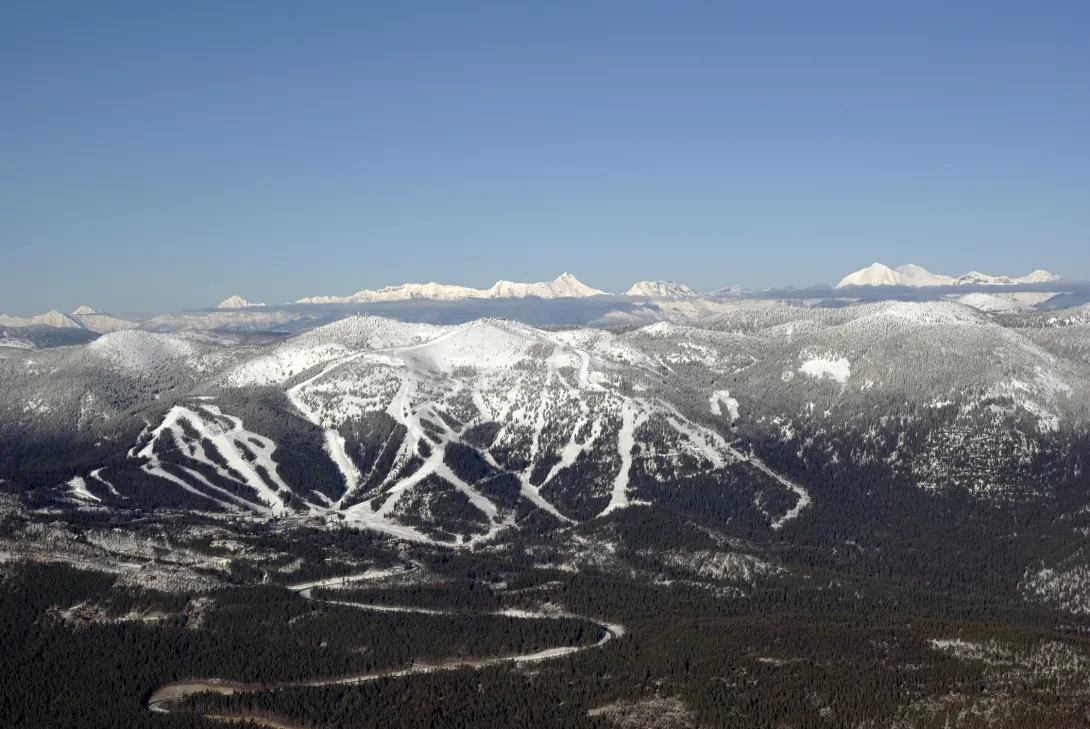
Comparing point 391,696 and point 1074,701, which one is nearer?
point 1074,701

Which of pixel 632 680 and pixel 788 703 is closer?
pixel 788 703

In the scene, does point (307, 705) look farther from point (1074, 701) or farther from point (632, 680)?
point (1074, 701)

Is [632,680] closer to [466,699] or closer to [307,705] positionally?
[466,699]

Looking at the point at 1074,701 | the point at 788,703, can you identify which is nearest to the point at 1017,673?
the point at 1074,701

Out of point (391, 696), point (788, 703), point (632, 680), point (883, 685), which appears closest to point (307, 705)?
point (391, 696)

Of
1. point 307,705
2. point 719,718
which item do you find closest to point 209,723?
point 307,705

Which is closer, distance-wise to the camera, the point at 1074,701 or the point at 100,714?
the point at 1074,701

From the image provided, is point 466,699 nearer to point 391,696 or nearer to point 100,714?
point 391,696
